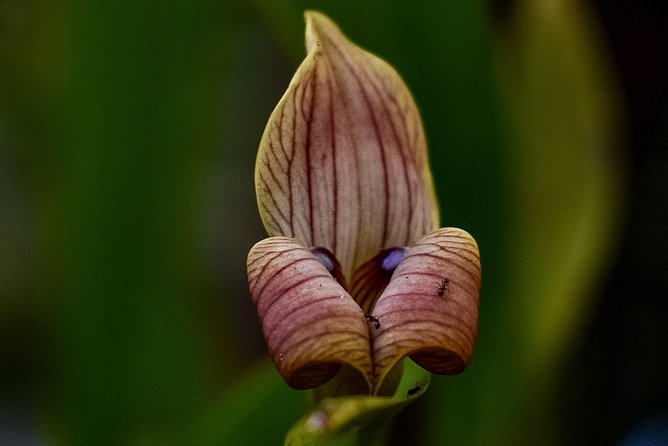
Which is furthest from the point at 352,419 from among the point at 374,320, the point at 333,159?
the point at 333,159

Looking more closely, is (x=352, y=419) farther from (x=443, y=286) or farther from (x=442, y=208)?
(x=442, y=208)

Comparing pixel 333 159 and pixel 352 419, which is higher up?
pixel 333 159

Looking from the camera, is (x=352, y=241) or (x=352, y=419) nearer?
(x=352, y=419)

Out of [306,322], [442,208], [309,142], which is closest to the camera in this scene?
[306,322]

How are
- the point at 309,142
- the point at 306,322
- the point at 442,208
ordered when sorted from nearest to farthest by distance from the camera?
the point at 306,322 → the point at 309,142 → the point at 442,208

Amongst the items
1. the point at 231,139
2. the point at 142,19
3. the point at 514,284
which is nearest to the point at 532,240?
the point at 514,284
